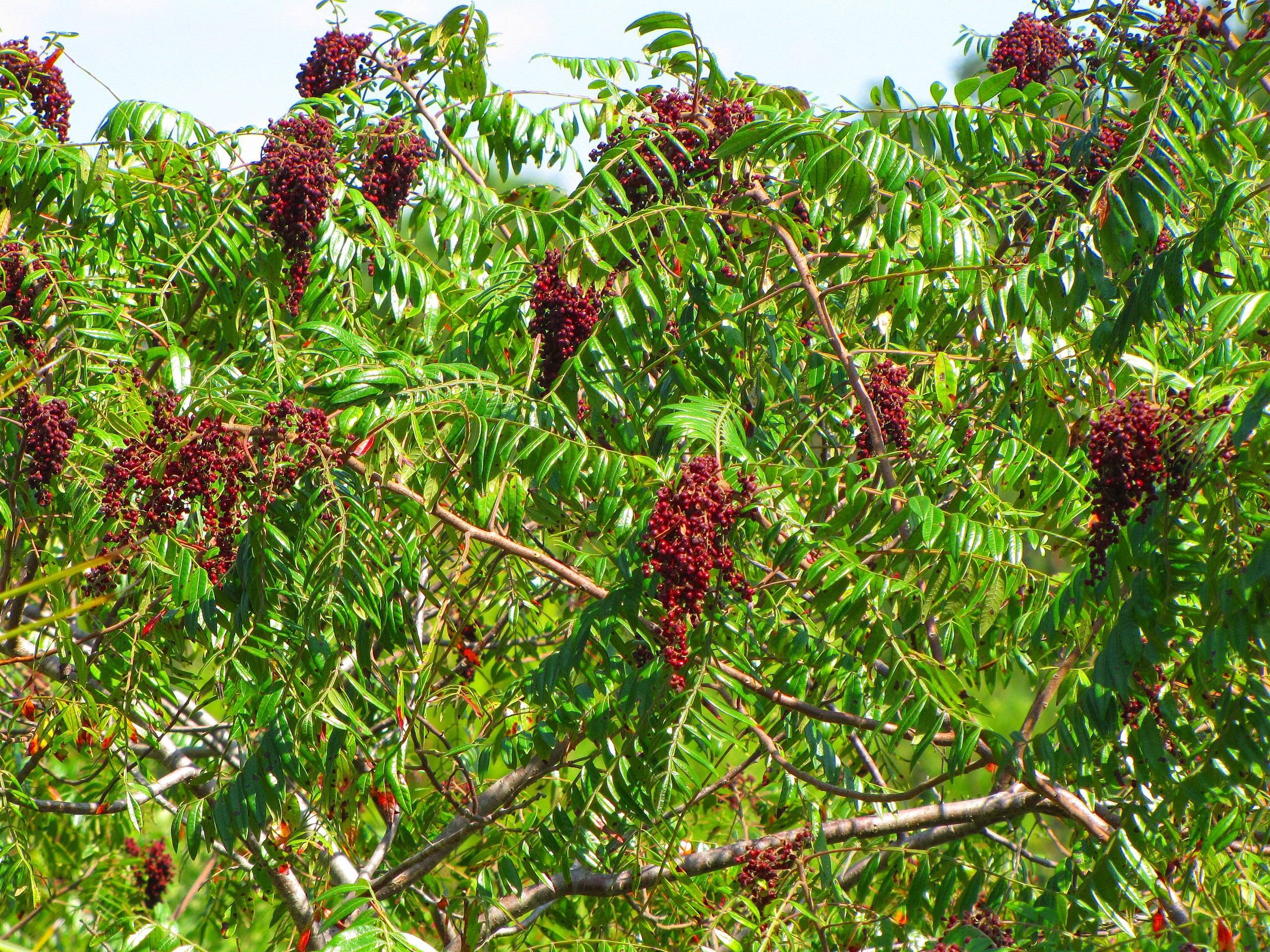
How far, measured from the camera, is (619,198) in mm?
3473

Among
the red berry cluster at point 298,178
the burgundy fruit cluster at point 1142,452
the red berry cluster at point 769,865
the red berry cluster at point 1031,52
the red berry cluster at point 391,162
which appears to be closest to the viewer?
the burgundy fruit cluster at point 1142,452

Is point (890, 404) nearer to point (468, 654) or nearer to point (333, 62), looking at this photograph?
point (468, 654)

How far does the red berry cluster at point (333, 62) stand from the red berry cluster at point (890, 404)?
286 cm

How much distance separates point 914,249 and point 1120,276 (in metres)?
1.50

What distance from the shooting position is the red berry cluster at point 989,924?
3.51 meters

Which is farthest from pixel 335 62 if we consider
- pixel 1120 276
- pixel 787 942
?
pixel 787 942

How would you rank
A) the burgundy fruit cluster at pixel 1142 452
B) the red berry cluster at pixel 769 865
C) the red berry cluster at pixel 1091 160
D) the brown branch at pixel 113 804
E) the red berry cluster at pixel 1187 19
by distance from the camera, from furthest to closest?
the brown branch at pixel 113 804, the red berry cluster at pixel 1187 19, the red berry cluster at pixel 769 865, the red berry cluster at pixel 1091 160, the burgundy fruit cluster at pixel 1142 452

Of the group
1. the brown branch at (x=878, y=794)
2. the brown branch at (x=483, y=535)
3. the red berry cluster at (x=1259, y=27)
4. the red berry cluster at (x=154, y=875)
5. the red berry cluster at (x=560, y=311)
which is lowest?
the red berry cluster at (x=154, y=875)

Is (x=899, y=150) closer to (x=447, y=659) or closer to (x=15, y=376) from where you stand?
(x=15, y=376)

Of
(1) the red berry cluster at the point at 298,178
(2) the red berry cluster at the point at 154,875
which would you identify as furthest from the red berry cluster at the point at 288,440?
(2) the red berry cluster at the point at 154,875

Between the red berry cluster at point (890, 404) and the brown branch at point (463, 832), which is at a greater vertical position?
the red berry cluster at point (890, 404)

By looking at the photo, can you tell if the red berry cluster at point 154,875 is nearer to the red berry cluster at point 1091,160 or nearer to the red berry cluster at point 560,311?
the red berry cluster at point 560,311

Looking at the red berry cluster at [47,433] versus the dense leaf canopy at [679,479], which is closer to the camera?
the dense leaf canopy at [679,479]

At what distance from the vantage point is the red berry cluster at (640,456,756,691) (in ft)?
8.61
